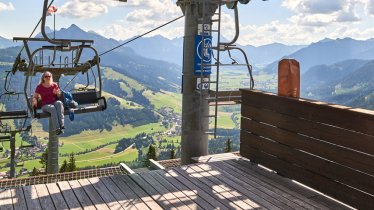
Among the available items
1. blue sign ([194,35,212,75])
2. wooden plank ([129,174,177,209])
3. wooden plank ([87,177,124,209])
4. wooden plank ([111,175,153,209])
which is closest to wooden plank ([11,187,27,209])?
wooden plank ([87,177,124,209])

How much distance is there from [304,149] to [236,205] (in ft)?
5.16

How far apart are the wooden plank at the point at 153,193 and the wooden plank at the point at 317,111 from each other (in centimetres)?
250

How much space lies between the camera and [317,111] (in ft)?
20.2

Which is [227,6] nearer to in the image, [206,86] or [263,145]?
[206,86]

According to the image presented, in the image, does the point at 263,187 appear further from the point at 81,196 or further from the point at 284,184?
the point at 81,196

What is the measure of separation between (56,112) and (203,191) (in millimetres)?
3708

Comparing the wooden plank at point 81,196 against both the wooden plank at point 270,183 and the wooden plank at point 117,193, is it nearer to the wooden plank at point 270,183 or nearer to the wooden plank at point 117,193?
the wooden plank at point 117,193

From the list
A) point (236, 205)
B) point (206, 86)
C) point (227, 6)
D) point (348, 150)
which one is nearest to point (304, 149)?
point (348, 150)

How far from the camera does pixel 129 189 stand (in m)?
6.24

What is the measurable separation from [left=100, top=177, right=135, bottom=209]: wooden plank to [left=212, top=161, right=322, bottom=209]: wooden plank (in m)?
1.98

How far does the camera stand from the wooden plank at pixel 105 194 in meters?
5.56

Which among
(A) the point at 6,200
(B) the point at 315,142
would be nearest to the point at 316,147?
(B) the point at 315,142

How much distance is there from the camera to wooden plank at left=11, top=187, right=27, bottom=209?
17.9 ft

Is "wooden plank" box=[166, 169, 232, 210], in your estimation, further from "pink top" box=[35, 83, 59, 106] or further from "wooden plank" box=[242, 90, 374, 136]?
"pink top" box=[35, 83, 59, 106]
